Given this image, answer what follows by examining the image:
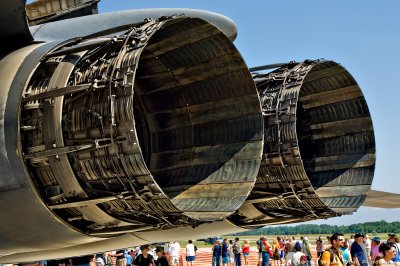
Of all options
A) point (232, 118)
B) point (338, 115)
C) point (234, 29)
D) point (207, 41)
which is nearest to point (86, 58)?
point (207, 41)

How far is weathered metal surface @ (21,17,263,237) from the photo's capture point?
597 cm

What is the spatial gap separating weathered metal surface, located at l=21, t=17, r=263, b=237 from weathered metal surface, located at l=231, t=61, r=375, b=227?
527mm

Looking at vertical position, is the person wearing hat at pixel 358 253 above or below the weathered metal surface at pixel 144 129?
below

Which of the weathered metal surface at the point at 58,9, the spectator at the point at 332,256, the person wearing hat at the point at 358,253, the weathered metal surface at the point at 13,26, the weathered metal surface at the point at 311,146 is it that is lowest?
the person wearing hat at the point at 358,253

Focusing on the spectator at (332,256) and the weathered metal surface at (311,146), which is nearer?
the weathered metal surface at (311,146)

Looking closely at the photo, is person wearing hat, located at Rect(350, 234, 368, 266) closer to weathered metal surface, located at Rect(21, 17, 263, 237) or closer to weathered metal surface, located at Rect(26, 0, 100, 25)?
weathered metal surface, located at Rect(21, 17, 263, 237)

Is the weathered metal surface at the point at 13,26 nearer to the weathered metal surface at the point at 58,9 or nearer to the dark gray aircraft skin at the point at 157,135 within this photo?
the dark gray aircraft skin at the point at 157,135

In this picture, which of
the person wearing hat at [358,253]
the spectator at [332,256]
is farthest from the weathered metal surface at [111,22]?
the person wearing hat at [358,253]

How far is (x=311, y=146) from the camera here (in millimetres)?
9125

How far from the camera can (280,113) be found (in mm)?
7836

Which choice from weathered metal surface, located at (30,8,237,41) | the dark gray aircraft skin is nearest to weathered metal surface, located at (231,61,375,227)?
the dark gray aircraft skin

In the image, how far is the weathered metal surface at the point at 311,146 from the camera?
784 cm

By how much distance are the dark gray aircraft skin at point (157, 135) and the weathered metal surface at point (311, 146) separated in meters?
0.02

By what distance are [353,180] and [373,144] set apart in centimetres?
53
